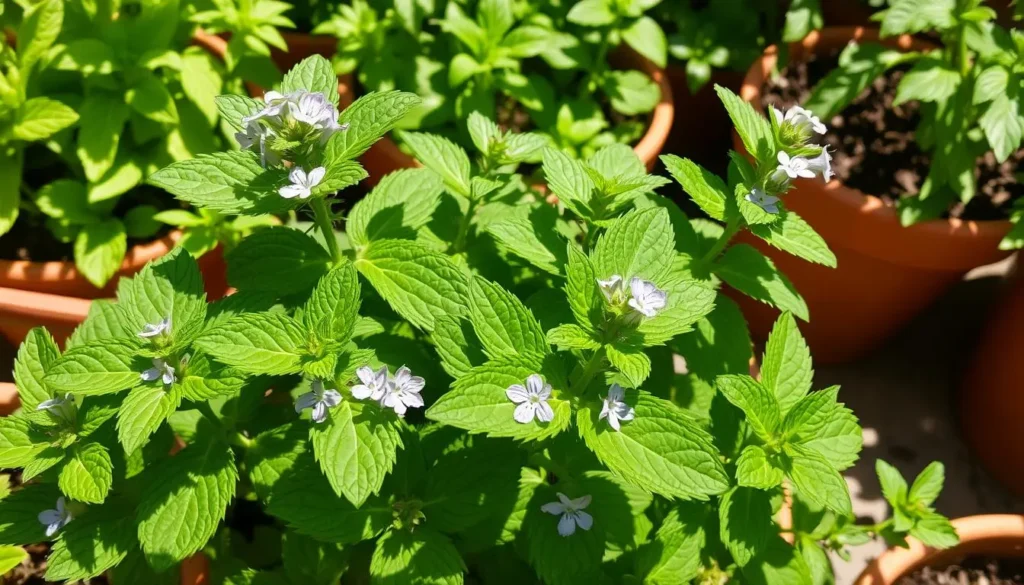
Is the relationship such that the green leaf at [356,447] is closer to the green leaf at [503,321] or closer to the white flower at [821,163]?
the green leaf at [503,321]

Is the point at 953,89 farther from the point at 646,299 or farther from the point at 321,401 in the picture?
the point at 321,401

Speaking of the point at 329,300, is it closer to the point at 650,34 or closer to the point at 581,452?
the point at 581,452

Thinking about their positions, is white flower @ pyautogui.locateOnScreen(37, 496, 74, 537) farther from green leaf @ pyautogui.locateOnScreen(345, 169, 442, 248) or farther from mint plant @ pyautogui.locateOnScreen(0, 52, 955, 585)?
green leaf @ pyautogui.locateOnScreen(345, 169, 442, 248)

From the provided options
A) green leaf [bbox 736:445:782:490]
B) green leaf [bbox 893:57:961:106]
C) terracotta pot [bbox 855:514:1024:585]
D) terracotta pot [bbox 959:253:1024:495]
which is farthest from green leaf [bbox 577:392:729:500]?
terracotta pot [bbox 959:253:1024:495]

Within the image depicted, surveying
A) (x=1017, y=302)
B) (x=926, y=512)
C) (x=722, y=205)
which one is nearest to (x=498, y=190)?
(x=722, y=205)

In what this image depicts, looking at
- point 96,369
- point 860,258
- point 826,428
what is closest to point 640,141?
point 860,258

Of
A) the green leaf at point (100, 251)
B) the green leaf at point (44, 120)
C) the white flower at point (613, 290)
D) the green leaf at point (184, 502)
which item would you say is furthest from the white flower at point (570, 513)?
the green leaf at point (44, 120)
